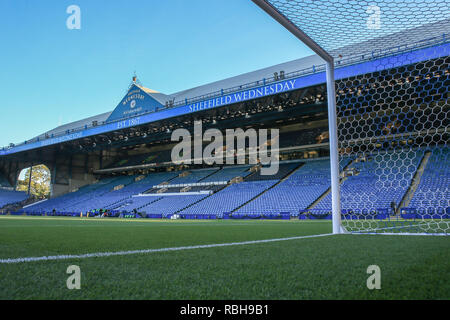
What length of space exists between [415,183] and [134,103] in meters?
19.9

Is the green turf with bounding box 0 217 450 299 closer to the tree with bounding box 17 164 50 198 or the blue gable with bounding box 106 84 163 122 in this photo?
the blue gable with bounding box 106 84 163 122

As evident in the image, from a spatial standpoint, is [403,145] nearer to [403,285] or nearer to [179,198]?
[403,285]

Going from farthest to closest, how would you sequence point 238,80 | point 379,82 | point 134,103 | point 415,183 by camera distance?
1. point 134,103
2. point 238,80
3. point 415,183
4. point 379,82

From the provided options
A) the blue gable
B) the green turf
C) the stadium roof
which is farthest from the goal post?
the blue gable

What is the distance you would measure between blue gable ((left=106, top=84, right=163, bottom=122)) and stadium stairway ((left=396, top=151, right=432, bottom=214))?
54.5ft

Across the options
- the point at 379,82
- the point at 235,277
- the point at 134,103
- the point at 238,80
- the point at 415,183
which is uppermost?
the point at 238,80

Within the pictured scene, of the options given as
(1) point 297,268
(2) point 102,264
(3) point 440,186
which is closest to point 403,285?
(1) point 297,268

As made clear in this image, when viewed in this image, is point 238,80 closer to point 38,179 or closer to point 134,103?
point 134,103

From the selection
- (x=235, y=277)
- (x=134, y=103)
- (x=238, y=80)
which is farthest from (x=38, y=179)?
(x=235, y=277)

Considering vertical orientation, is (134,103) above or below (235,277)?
above

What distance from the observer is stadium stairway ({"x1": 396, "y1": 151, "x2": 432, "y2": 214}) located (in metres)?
10.4

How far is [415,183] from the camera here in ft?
37.2

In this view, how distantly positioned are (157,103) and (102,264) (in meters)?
21.2

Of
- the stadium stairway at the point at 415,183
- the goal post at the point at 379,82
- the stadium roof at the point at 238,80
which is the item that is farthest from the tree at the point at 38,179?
the stadium stairway at the point at 415,183
